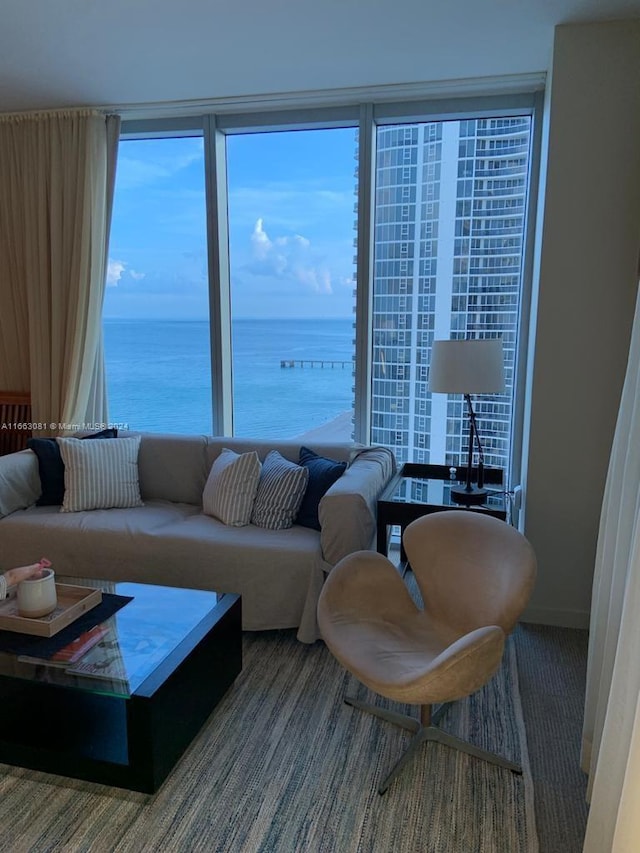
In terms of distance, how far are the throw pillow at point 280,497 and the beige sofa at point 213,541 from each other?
67mm

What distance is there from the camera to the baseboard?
2.85m

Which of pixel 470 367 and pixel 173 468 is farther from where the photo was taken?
pixel 173 468

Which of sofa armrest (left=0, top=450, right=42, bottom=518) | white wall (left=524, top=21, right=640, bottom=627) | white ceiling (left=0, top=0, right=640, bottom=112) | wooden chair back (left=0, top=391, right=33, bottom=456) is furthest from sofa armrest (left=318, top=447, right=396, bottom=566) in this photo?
wooden chair back (left=0, top=391, right=33, bottom=456)

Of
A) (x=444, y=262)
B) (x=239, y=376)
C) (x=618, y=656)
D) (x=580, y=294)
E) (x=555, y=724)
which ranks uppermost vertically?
(x=444, y=262)

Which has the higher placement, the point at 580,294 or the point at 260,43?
the point at 260,43

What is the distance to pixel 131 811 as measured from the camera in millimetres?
1740

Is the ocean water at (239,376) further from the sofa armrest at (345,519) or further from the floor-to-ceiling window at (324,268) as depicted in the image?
the sofa armrest at (345,519)

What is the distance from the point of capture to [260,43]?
2.72 m

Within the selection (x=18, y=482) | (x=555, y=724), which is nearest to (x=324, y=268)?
(x=18, y=482)

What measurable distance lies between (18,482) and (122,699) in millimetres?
1770

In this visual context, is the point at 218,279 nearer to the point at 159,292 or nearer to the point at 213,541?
the point at 159,292

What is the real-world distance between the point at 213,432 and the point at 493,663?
2.58m

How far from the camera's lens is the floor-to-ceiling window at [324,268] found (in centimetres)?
338

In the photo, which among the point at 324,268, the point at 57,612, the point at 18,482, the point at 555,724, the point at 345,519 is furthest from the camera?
the point at 324,268
